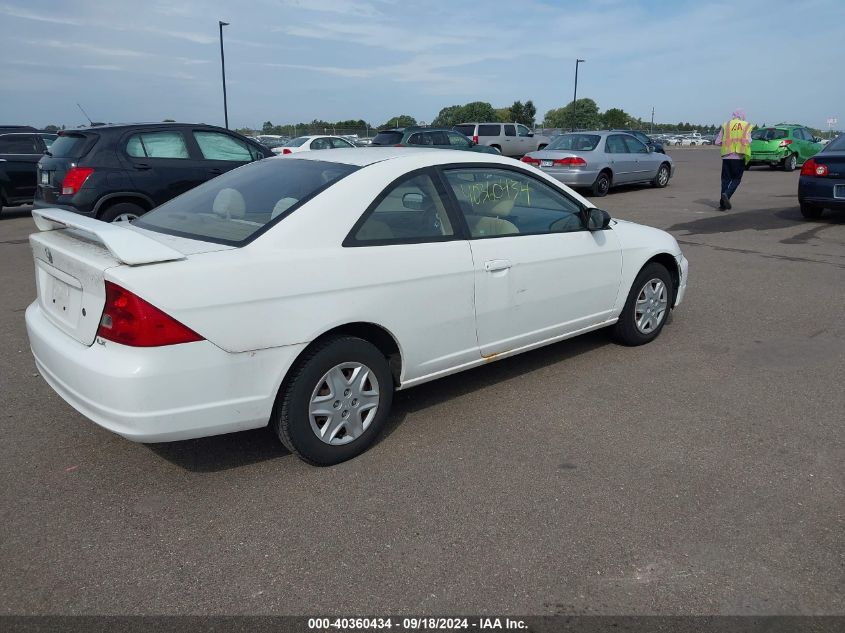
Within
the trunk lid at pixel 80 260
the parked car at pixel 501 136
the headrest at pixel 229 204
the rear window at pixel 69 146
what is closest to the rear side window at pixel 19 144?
the rear window at pixel 69 146

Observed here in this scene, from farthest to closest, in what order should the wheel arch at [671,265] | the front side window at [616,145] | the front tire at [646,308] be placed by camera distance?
the front side window at [616,145]
the wheel arch at [671,265]
the front tire at [646,308]

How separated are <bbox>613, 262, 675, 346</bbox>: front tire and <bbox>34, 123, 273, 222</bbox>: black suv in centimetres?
629

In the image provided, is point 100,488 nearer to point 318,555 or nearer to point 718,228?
point 318,555

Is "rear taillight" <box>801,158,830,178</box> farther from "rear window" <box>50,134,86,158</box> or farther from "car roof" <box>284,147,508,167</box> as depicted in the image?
"rear window" <box>50,134,86,158</box>

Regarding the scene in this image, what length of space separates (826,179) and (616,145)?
627cm

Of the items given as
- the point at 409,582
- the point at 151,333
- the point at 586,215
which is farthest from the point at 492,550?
the point at 586,215

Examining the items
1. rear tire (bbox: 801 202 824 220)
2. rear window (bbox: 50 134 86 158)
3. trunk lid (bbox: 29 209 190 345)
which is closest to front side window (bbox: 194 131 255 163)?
rear window (bbox: 50 134 86 158)

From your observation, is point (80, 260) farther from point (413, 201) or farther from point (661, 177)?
point (661, 177)

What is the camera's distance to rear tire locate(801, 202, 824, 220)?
38.5ft

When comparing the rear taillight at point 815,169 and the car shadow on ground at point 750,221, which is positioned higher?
the rear taillight at point 815,169

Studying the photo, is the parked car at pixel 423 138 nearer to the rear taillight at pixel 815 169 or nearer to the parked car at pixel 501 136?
the parked car at pixel 501 136

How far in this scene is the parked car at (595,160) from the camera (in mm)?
15727

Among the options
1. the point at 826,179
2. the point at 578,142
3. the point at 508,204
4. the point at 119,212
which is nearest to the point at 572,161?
the point at 578,142

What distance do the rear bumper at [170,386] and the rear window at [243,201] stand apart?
602mm
